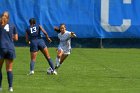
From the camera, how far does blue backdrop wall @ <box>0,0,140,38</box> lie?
32406mm

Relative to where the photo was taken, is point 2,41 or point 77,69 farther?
point 77,69

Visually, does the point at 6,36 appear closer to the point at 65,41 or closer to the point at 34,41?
the point at 34,41

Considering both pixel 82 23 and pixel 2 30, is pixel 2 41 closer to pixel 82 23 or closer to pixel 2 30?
pixel 2 30

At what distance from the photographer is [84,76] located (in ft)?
60.5

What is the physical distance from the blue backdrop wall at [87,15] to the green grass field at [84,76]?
16.7 feet

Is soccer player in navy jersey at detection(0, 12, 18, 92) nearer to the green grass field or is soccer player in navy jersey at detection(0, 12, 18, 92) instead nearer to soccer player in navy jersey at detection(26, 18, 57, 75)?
the green grass field

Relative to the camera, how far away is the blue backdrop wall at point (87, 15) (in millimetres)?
32406

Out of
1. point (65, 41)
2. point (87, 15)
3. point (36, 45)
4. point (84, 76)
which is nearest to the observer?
point (84, 76)

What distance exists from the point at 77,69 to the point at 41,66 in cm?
176

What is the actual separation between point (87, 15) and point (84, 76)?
14588mm

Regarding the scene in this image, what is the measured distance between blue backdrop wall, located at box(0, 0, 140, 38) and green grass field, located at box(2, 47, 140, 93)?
509 centimetres

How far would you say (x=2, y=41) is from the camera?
14.4m

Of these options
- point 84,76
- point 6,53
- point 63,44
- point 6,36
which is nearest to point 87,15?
point 63,44

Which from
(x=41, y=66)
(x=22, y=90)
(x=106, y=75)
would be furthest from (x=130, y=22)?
(x=22, y=90)
